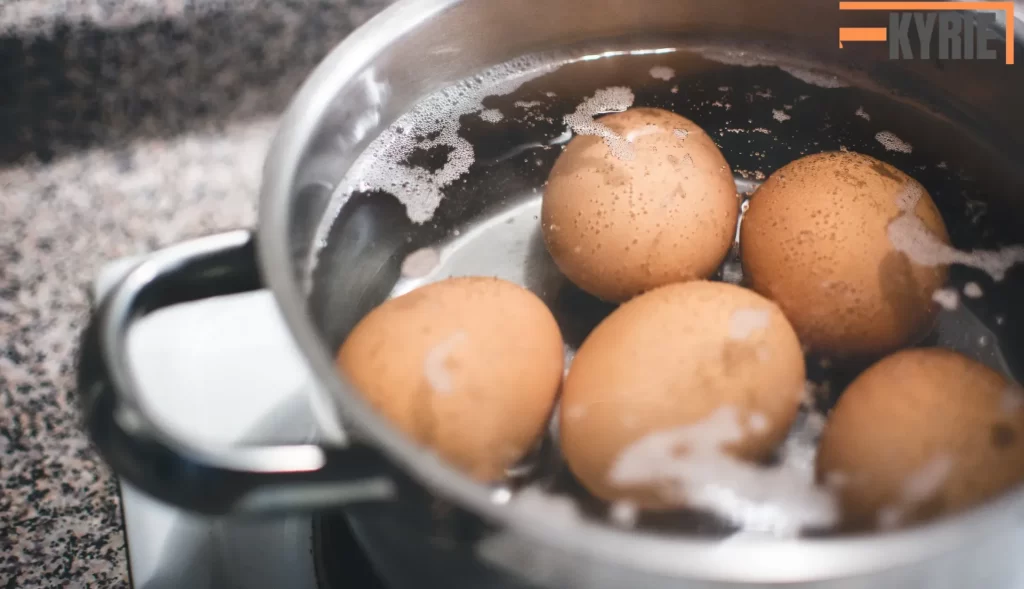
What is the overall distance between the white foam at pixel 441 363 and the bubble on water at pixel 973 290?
15.0 inches

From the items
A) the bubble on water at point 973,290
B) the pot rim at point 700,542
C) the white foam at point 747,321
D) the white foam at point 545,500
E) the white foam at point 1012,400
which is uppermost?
the pot rim at point 700,542

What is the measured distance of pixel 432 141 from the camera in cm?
63

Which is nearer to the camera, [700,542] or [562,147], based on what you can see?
[700,542]

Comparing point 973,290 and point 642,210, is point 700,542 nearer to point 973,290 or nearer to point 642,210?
point 642,210

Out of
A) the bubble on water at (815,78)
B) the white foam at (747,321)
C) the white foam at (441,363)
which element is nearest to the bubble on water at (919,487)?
the white foam at (747,321)

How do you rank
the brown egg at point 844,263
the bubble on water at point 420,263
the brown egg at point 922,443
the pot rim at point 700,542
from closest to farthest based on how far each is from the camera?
the pot rim at point 700,542, the brown egg at point 922,443, the brown egg at point 844,263, the bubble on water at point 420,263

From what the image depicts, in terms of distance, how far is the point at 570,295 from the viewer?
1.96 feet

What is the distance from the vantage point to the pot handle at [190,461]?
32 centimetres

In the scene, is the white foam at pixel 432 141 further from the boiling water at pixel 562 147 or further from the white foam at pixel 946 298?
the white foam at pixel 946 298

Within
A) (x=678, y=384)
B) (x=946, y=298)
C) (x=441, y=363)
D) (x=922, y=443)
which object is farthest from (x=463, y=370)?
(x=946, y=298)

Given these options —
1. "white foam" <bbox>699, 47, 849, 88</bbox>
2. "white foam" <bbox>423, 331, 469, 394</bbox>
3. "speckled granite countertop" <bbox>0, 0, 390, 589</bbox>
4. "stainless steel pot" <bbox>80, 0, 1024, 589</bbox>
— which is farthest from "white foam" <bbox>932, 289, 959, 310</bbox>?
"speckled granite countertop" <bbox>0, 0, 390, 589</bbox>

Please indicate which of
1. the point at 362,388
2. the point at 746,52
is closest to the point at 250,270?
the point at 362,388

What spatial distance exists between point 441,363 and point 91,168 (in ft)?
2.07

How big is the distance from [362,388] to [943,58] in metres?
0.49
